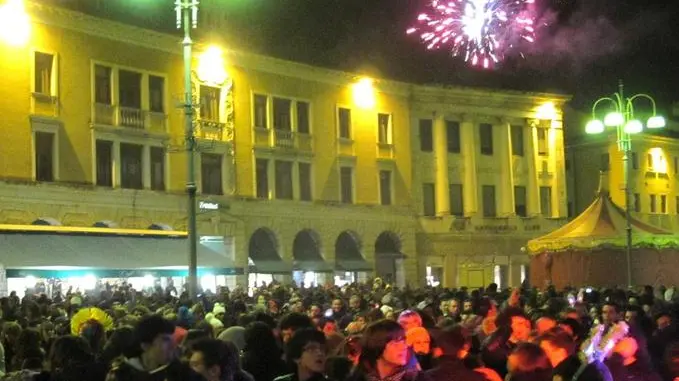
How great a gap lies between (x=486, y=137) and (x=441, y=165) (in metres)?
3.80

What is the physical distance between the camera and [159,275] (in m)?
33.8

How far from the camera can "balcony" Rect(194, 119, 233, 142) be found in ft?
135

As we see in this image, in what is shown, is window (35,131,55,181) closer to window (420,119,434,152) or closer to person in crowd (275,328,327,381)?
window (420,119,434,152)

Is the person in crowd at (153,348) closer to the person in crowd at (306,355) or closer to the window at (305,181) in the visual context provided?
the person in crowd at (306,355)

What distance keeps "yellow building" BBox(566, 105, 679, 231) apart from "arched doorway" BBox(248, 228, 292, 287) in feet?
89.1

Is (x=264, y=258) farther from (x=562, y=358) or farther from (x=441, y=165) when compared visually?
(x=562, y=358)

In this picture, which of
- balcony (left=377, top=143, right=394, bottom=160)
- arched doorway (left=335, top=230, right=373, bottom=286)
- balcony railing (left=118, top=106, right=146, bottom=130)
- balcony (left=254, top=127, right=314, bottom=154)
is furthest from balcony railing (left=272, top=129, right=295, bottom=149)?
balcony railing (left=118, top=106, right=146, bottom=130)

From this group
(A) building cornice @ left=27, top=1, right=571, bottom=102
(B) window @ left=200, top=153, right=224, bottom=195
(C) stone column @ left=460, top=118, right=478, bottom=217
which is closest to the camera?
(A) building cornice @ left=27, top=1, right=571, bottom=102

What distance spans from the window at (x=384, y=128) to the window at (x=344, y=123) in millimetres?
2105

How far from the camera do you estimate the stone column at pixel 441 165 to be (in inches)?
2090

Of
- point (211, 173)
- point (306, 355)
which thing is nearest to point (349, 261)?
point (211, 173)

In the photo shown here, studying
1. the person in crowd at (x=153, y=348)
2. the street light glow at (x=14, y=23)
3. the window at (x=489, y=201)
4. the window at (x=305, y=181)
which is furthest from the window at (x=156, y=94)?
the person in crowd at (x=153, y=348)

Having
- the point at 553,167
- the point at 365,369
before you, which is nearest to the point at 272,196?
the point at 553,167

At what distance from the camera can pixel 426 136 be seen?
53.1 meters
